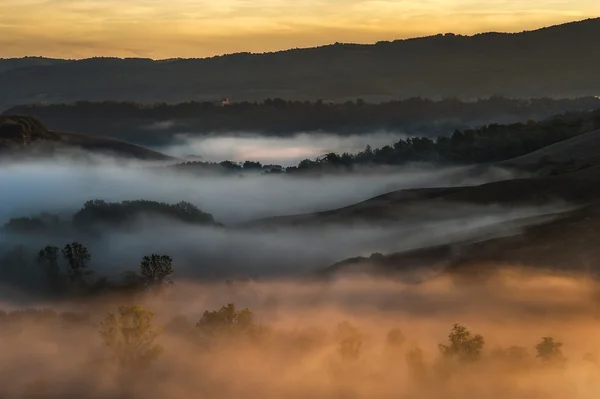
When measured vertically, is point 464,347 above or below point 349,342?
above

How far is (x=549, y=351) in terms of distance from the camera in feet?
193

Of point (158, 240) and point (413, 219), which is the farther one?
point (158, 240)

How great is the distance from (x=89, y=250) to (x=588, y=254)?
11013 centimetres

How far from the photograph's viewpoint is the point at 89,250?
6462 inches

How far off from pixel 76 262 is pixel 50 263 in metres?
3.94

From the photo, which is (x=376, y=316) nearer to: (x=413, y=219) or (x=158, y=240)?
(x=413, y=219)

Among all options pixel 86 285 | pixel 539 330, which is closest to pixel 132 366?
pixel 539 330

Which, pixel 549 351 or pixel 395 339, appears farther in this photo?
pixel 395 339

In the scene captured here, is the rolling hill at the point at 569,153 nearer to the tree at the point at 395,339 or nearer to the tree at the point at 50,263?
the tree at the point at 395,339

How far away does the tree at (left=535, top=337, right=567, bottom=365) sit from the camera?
58.8 metres

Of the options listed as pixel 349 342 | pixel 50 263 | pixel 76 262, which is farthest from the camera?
pixel 76 262

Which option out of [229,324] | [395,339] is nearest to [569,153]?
[229,324]

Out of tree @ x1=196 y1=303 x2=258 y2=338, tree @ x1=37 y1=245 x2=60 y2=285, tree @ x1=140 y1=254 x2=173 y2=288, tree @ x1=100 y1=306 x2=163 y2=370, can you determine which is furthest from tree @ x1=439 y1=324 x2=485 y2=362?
tree @ x1=37 y1=245 x2=60 y2=285

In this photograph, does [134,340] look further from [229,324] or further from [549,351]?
[549,351]
